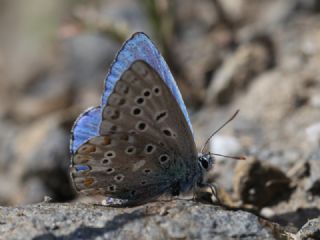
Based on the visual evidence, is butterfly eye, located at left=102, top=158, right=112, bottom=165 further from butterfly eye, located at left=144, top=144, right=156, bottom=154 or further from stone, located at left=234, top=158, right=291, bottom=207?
stone, located at left=234, top=158, right=291, bottom=207

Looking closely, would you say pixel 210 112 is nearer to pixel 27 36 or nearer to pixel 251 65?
pixel 251 65

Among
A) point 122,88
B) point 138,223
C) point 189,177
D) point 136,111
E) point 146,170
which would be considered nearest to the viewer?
point 138,223

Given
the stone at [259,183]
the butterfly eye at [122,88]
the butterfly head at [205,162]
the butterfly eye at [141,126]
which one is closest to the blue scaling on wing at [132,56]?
the butterfly eye at [122,88]

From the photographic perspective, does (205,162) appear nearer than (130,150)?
No

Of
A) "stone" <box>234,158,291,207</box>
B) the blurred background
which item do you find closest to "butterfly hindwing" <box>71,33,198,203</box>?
"stone" <box>234,158,291,207</box>

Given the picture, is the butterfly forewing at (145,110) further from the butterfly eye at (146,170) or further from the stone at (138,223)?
the stone at (138,223)

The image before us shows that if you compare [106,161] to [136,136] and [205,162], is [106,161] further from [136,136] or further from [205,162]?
[205,162]

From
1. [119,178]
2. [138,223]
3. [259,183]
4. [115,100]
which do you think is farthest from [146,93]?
[259,183]

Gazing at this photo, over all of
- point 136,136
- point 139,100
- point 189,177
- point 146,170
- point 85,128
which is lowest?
point 189,177
